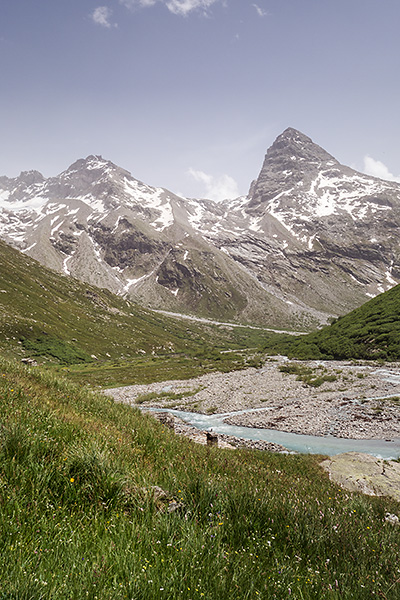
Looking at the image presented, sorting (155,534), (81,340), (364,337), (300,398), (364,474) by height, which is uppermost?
(364,337)

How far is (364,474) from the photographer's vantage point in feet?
58.6

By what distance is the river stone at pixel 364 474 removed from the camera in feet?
A: 51.5

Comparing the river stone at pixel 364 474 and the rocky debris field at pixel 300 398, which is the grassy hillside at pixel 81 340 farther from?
the river stone at pixel 364 474

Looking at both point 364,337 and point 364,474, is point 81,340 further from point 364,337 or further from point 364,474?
point 364,474

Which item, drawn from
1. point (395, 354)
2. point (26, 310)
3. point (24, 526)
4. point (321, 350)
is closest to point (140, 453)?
point (24, 526)

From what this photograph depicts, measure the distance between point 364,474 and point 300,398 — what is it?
37.6 m

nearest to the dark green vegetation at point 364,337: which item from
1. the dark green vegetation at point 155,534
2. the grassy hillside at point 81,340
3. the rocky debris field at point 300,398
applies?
the rocky debris field at point 300,398

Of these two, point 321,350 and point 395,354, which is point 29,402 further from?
point 321,350

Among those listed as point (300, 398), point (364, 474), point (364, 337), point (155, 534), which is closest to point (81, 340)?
point (300, 398)

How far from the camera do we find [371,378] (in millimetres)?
64438

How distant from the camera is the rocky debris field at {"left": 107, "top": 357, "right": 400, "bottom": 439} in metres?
37.8

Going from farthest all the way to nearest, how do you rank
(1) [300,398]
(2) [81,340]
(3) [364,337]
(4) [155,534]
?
(2) [81,340], (3) [364,337], (1) [300,398], (4) [155,534]

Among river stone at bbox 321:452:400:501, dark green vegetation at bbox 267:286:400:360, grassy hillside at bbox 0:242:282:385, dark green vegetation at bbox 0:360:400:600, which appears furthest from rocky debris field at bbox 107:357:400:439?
dark green vegetation at bbox 0:360:400:600

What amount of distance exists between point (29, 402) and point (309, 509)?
6575 millimetres
